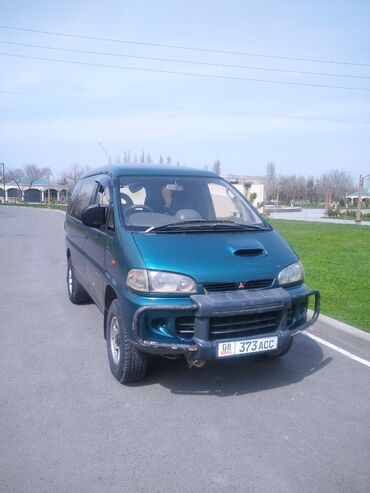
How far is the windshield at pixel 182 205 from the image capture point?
14.2 feet

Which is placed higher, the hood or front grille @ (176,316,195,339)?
the hood

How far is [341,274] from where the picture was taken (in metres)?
9.02

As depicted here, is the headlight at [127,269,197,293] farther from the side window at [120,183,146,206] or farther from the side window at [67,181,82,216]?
the side window at [67,181,82,216]

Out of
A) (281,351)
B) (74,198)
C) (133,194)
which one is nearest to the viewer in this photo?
(281,351)

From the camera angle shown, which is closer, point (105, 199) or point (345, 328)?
point (105, 199)

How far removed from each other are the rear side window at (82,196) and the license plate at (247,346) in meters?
2.91

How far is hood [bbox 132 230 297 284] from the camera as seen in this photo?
12.0ft

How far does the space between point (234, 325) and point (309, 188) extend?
95.2 meters

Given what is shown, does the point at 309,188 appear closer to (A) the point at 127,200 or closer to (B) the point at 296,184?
(B) the point at 296,184

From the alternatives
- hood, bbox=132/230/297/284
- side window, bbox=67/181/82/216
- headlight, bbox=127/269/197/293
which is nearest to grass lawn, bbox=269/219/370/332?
hood, bbox=132/230/297/284

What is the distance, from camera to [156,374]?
14.1 feet

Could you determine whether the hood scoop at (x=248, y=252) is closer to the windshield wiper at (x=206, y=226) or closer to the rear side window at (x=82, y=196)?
the windshield wiper at (x=206, y=226)

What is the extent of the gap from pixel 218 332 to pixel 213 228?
115 centimetres

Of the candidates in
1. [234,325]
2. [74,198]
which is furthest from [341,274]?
[234,325]
